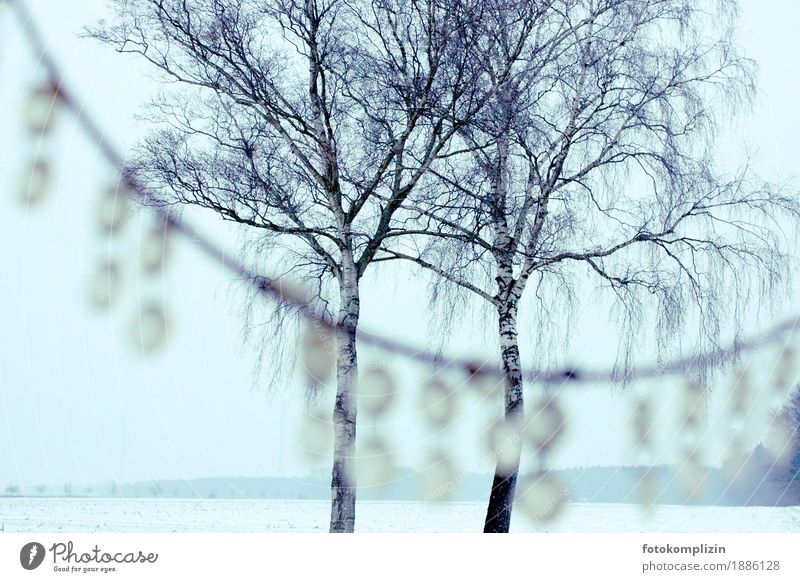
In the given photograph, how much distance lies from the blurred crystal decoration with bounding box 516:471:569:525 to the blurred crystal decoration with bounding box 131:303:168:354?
13.4ft

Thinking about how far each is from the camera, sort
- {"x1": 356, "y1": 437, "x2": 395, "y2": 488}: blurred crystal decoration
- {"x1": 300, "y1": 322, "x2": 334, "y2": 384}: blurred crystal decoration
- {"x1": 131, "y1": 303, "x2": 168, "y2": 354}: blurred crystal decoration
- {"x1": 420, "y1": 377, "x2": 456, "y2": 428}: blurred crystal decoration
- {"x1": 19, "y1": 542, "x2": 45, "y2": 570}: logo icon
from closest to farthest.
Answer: {"x1": 19, "y1": 542, "x2": 45, "y2": 570}: logo icon
{"x1": 356, "y1": 437, "x2": 395, "y2": 488}: blurred crystal decoration
{"x1": 300, "y1": 322, "x2": 334, "y2": 384}: blurred crystal decoration
{"x1": 131, "y1": 303, "x2": 168, "y2": 354}: blurred crystal decoration
{"x1": 420, "y1": 377, "x2": 456, "y2": 428}: blurred crystal decoration

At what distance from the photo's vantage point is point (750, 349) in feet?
35.0

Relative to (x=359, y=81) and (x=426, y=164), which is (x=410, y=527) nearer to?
(x=426, y=164)

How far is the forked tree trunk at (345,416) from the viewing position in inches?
408

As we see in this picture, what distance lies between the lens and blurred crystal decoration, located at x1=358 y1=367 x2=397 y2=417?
11.1m

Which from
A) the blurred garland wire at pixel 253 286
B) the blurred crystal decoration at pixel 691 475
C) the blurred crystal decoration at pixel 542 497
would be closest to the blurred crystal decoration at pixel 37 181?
the blurred garland wire at pixel 253 286

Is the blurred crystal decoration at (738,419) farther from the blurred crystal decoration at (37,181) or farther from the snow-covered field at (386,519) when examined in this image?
the blurred crystal decoration at (37,181)

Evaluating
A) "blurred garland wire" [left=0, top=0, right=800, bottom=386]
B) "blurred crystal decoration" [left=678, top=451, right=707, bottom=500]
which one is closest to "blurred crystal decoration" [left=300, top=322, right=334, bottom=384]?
"blurred garland wire" [left=0, top=0, right=800, bottom=386]

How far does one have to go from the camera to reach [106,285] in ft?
35.8

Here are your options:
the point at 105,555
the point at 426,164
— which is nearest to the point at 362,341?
the point at 426,164

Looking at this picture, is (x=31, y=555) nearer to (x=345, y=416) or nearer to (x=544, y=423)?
(x=345, y=416)

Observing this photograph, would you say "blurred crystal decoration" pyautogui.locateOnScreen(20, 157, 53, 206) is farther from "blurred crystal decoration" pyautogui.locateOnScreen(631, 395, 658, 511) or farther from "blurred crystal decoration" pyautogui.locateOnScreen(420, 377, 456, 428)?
"blurred crystal decoration" pyautogui.locateOnScreen(631, 395, 658, 511)

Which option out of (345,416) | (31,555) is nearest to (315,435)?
(345,416)

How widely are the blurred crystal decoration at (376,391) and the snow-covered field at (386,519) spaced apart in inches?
45.2
